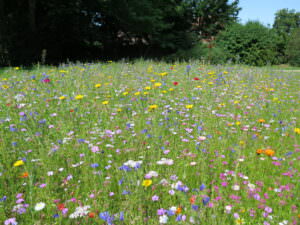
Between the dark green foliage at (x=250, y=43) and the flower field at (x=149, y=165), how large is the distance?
458 inches

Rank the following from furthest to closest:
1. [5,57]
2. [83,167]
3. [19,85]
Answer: [5,57], [19,85], [83,167]

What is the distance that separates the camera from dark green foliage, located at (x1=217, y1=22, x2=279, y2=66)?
47.4ft

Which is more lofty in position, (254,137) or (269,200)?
(254,137)

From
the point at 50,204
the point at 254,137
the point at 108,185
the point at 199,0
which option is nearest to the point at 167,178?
the point at 108,185

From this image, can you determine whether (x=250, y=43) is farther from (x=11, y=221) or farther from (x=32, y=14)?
(x=11, y=221)

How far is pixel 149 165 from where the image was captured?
2.11 meters

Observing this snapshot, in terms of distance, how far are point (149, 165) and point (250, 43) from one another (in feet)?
48.9

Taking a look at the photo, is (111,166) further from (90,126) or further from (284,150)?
(284,150)

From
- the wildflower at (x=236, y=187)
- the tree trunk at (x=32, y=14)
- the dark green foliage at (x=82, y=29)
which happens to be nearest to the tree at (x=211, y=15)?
the dark green foliage at (x=82, y=29)

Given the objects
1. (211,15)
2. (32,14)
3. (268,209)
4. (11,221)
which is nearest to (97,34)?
(32,14)

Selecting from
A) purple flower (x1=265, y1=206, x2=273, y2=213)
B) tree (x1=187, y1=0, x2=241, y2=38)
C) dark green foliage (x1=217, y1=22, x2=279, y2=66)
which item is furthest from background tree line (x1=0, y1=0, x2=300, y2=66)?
purple flower (x1=265, y1=206, x2=273, y2=213)

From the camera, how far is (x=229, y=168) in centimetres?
227

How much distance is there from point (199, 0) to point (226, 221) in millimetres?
24897

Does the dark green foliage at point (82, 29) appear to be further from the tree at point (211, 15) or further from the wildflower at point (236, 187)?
the wildflower at point (236, 187)
